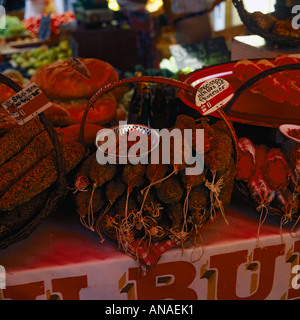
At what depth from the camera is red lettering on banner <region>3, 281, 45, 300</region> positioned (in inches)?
39.8

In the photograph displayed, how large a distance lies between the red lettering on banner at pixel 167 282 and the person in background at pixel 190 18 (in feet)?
10.0

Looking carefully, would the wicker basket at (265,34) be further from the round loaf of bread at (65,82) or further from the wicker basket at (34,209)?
the wicker basket at (34,209)

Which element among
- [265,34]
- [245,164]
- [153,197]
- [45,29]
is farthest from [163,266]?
[45,29]

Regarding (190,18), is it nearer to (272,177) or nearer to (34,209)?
(272,177)

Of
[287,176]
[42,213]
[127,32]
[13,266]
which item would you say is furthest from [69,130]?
[127,32]

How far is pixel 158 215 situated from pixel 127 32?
2.94 m

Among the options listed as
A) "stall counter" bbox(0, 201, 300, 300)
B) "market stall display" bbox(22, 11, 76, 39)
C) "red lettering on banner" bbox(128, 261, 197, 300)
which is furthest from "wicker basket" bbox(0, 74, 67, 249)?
"market stall display" bbox(22, 11, 76, 39)

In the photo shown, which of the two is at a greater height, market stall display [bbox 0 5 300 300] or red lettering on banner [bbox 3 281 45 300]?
market stall display [bbox 0 5 300 300]

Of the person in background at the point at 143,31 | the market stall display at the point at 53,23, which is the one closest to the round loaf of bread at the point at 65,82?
the person in background at the point at 143,31

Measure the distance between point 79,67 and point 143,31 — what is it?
2.70 meters

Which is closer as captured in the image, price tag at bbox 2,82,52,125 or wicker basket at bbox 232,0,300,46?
price tag at bbox 2,82,52,125

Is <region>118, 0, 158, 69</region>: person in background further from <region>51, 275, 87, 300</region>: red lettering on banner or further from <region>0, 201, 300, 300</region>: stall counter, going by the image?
<region>51, 275, 87, 300</region>: red lettering on banner

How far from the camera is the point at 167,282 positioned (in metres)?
1.10

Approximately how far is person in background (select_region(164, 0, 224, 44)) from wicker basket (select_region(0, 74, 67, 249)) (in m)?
3.06
